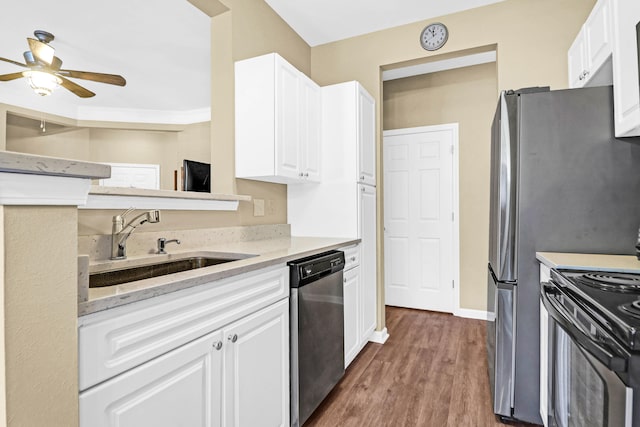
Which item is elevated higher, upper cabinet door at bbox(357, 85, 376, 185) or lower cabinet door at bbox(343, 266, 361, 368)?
upper cabinet door at bbox(357, 85, 376, 185)

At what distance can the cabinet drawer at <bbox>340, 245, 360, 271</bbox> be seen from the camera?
2256 mm

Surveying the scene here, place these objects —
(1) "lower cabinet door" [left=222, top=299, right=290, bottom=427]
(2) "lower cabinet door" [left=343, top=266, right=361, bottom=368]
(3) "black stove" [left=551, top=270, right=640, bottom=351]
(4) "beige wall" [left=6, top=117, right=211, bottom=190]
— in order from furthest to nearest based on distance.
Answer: (4) "beige wall" [left=6, top=117, right=211, bottom=190] < (2) "lower cabinet door" [left=343, top=266, right=361, bottom=368] < (1) "lower cabinet door" [left=222, top=299, right=290, bottom=427] < (3) "black stove" [left=551, top=270, right=640, bottom=351]

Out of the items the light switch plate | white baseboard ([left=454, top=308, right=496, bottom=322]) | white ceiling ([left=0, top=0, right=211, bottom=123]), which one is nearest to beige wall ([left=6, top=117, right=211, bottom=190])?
white ceiling ([left=0, top=0, right=211, bottom=123])

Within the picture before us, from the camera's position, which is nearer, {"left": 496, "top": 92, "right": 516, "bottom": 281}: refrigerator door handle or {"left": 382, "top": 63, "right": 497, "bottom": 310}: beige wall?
{"left": 496, "top": 92, "right": 516, "bottom": 281}: refrigerator door handle

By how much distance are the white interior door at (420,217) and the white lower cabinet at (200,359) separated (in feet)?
8.18

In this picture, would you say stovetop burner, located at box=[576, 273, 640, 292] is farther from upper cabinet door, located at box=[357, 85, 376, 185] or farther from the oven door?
upper cabinet door, located at box=[357, 85, 376, 185]

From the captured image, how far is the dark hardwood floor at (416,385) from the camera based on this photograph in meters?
1.83

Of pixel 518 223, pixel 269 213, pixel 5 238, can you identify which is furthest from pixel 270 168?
pixel 5 238

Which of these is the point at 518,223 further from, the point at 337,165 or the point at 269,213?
the point at 269,213

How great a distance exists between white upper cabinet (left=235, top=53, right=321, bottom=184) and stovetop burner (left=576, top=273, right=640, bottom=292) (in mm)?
1598

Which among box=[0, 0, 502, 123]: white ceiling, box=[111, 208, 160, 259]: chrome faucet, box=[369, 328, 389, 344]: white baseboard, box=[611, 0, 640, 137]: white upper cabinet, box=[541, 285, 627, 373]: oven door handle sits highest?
box=[0, 0, 502, 123]: white ceiling

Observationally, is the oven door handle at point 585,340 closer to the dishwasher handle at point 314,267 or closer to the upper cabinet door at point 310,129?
the dishwasher handle at point 314,267

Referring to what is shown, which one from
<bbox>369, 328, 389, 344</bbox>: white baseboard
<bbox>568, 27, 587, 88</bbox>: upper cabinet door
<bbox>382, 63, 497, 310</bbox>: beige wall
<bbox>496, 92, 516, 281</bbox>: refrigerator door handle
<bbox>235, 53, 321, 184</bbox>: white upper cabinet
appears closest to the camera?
<bbox>496, 92, 516, 281</bbox>: refrigerator door handle

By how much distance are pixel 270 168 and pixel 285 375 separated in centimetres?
118
